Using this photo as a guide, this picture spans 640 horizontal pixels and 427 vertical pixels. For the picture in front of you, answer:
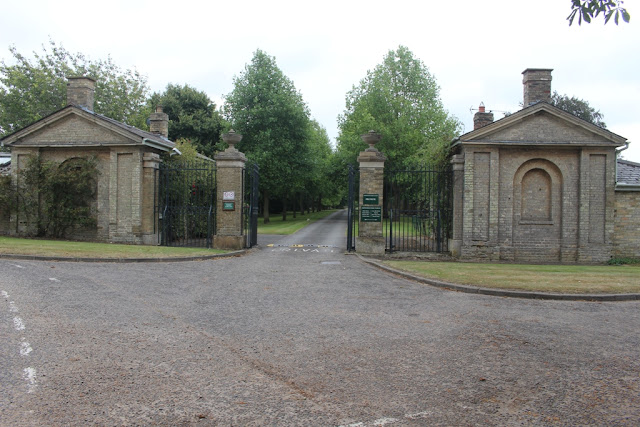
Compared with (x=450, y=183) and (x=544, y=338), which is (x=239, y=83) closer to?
(x=450, y=183)

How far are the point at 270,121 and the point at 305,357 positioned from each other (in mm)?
29688

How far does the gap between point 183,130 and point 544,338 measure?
116 feet

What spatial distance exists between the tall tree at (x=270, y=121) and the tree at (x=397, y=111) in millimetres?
5210

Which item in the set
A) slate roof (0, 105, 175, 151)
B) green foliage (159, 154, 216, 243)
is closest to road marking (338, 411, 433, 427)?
green foliage (159, 154, 216, 243)

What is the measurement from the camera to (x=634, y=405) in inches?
150

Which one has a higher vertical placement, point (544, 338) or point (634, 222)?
point (634, 222)

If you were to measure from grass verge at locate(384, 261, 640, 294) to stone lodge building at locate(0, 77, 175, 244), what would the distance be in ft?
30.7

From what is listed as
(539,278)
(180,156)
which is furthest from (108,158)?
(539,278)

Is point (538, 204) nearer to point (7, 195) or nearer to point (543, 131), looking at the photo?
point (543, 131)

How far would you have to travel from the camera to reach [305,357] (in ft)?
16.2

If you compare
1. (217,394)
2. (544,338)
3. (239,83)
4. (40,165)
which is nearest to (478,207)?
(544,338)

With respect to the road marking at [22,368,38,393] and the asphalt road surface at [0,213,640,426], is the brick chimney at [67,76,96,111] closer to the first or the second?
the asphalt road surface at [0,213,640,426]

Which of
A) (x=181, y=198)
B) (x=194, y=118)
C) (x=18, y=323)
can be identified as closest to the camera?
(x=18, y=323)

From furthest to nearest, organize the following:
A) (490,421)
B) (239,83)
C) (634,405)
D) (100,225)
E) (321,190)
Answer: (321,190), (239,83), (100,225), (634,405), (490,421)
